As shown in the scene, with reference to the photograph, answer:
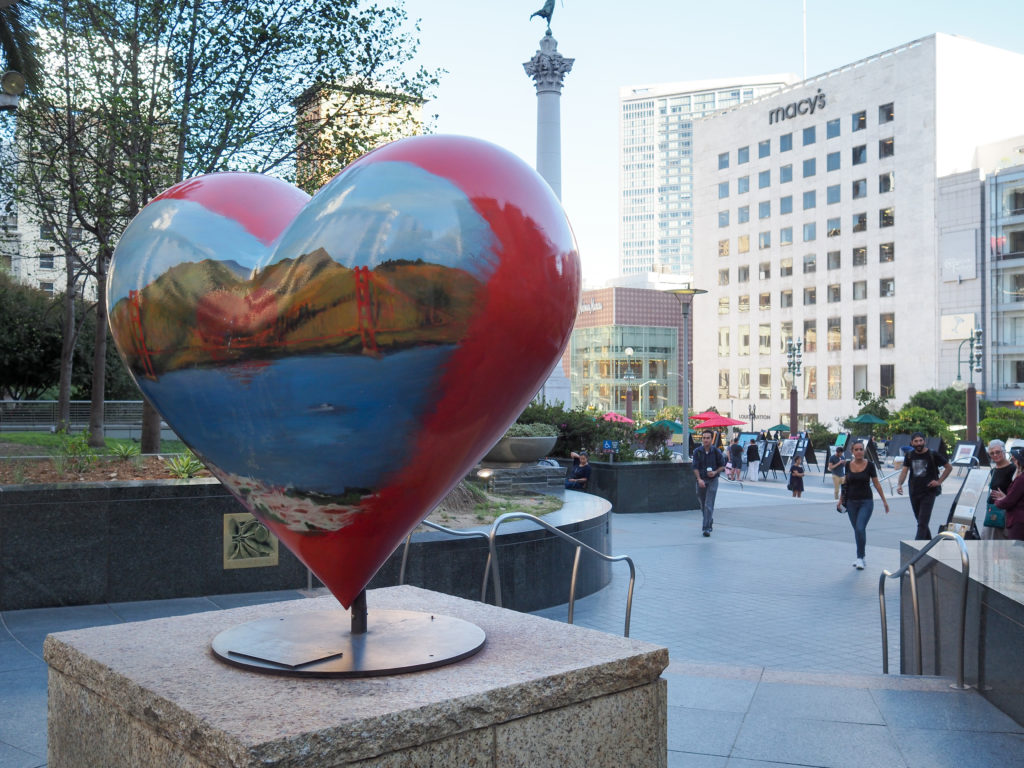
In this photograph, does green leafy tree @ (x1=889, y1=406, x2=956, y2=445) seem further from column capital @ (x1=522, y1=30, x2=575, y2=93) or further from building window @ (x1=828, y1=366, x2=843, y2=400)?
building window @ (x1=828, y1=366, x2=843, y2=400)

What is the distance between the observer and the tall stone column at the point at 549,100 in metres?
29.2

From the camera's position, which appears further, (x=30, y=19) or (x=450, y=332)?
(x=30, y=19)

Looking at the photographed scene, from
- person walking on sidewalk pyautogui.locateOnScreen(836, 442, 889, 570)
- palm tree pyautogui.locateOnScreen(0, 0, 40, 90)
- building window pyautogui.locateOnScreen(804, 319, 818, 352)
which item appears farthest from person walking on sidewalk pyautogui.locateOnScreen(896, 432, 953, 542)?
building window pyautogui.locateOnScreen(804, 319, 818, 352)

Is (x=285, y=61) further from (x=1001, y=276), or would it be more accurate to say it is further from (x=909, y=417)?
(x=1001, y=276)

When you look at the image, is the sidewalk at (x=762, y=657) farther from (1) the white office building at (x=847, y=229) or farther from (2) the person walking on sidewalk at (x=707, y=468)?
(1) the white office building at (x=847, y=229)

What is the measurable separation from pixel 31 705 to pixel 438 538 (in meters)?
4.10

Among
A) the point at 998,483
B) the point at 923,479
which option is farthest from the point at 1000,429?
the point at 998,483

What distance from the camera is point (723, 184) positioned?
3553 inches

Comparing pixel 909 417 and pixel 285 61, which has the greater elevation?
pixel 285 61

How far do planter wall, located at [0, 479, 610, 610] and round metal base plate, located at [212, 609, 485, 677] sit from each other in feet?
16.9

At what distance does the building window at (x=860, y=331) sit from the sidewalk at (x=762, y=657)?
209 ft

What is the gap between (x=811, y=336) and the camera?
3204 inches

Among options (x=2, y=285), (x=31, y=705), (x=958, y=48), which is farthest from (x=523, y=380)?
(x=958, y=48)

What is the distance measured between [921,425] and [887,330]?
1157 inches
